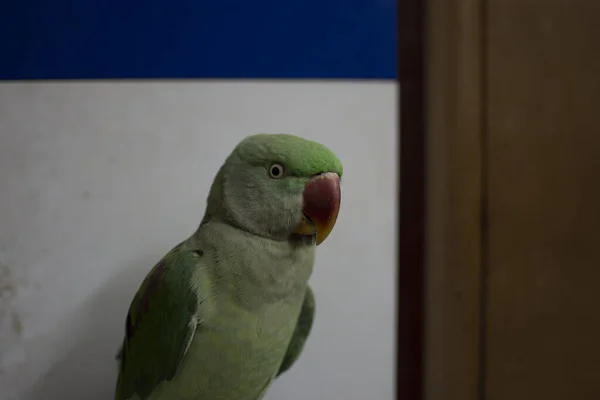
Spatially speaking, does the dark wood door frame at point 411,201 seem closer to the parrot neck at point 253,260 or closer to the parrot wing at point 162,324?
the parrot neck at point 253,260

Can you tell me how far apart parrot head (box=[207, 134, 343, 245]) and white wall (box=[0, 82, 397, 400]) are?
0.17 meters

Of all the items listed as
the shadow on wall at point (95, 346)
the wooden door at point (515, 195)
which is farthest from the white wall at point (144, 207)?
the wooden door at point (515, 195)

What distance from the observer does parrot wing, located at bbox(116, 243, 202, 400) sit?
0.56 metres

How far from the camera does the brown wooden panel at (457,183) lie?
0.66 m

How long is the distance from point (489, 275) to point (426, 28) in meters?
0.39

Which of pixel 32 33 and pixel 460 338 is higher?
pixel 32 33

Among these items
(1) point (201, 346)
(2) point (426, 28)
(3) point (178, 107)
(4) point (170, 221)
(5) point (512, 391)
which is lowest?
(5) point (512, 391)

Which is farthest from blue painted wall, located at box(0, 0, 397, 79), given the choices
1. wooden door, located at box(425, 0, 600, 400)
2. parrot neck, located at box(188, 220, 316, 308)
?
parrot neck, located at box(188, 220, 316, 308)

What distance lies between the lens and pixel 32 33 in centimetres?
74

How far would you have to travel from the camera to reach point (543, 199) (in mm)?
666

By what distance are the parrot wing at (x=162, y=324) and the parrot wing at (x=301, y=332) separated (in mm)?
196

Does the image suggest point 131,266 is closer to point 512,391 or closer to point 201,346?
point 201,346

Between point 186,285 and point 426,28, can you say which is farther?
point 426,28

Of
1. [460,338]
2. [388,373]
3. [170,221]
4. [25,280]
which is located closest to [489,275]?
[460,338]
